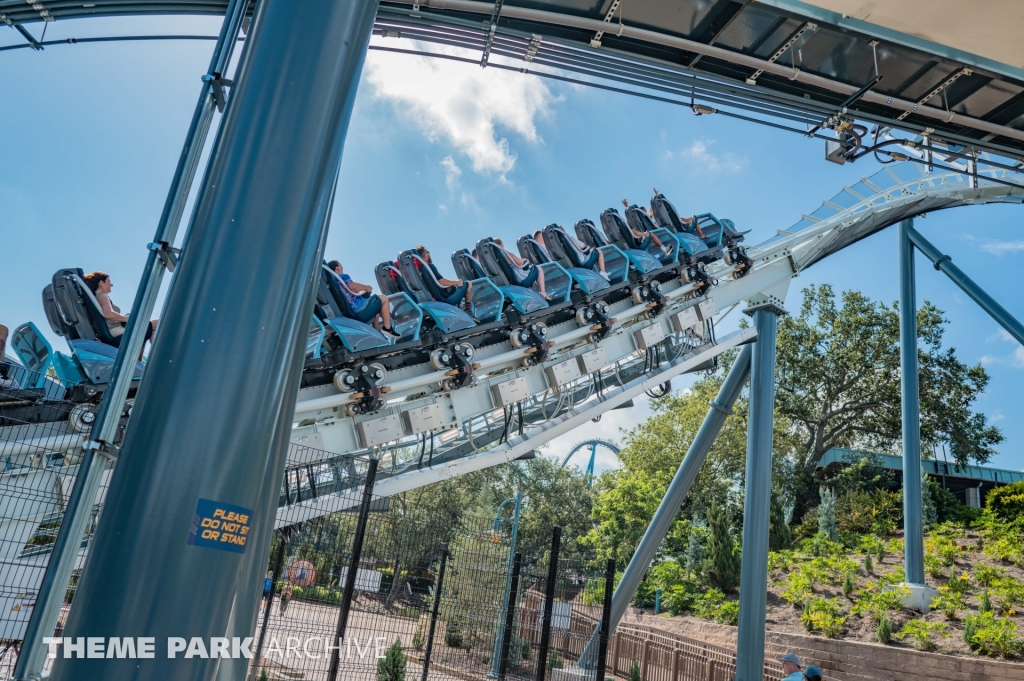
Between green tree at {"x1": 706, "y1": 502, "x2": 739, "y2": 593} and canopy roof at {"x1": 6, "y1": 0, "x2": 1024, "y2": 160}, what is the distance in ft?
52.2

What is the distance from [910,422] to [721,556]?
8375 mm

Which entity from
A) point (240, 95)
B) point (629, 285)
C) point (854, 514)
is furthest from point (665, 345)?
point (854, 514)

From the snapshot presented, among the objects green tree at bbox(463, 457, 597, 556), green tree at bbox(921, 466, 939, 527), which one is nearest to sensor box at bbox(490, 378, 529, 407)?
green tree at bbox(921, 466, 939, 527)

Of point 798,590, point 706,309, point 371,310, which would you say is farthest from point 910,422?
point 371,310

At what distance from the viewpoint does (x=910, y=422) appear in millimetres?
13633

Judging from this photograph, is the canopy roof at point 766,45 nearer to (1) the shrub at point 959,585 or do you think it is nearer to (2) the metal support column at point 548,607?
(2) the metal support column at point 548,607

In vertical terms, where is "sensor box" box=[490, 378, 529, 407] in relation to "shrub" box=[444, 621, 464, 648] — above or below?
above

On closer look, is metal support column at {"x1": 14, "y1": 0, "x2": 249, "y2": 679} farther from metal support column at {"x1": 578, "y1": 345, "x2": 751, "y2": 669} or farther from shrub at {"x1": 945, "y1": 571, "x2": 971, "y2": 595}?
shrub at {"x1": 945, "y1": 571, "x2": 971, "y2": 595}

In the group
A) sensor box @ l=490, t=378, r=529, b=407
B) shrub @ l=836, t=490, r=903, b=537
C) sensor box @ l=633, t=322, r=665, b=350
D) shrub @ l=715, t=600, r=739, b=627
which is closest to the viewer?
sensor box @ l=490, t=378, r=529, b=407

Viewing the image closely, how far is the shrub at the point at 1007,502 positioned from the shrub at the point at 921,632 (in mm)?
11443

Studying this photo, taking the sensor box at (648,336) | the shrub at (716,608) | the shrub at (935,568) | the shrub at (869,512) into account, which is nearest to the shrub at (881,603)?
the shrub at (935,568)

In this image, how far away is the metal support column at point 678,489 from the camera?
10922 millimetres

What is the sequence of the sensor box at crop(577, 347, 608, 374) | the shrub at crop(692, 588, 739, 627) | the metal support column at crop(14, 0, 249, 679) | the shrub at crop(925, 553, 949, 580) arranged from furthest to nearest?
the shrub at crop(692, 588, 739, 627) < the shrub at crop(925, 553, 949, 580) < the sensor box at crop(577, 347, 608, 374) < the metal support column at crop(14, 0, 249, 679)

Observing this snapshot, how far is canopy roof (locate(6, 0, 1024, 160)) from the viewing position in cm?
517
